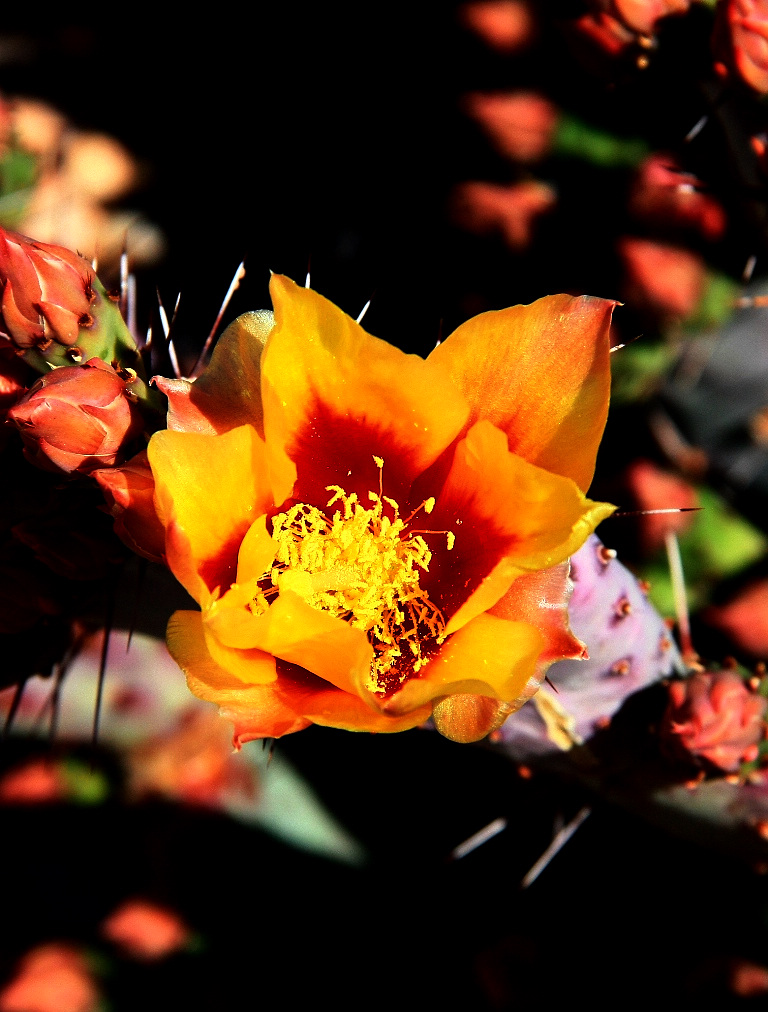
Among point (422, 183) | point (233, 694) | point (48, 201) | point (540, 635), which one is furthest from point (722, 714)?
point (48, 201)

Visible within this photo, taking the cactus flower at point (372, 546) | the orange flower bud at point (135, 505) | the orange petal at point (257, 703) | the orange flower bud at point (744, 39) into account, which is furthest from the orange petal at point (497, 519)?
the orange flower bud at point (744, 39)

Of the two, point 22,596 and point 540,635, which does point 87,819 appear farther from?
point 540,635

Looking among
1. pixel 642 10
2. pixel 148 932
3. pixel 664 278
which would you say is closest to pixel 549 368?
pixel 642 10

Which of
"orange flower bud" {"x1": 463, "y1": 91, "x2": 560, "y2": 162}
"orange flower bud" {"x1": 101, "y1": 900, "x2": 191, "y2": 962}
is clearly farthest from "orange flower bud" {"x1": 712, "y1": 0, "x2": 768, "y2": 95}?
"orange flower bud" {"x1": 101, "y1": 900, "x2": 191, "y2": 962}


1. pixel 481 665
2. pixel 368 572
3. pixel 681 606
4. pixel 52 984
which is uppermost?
pixel 481 665

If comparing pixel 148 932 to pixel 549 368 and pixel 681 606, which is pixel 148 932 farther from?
pixel 549 368

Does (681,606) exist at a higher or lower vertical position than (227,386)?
lower

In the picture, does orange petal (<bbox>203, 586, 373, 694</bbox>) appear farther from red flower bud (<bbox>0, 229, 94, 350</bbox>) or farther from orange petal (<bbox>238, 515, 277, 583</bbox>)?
red flower bud (<bbox>0, 229, 94, 350</bbox>)
